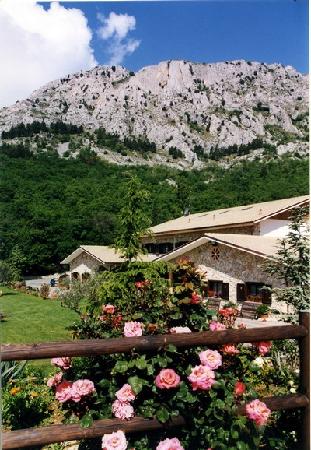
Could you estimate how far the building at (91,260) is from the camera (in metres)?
33.7

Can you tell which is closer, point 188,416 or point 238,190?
point 188,416

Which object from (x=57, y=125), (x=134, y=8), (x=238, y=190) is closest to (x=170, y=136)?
(x=57, y=125)

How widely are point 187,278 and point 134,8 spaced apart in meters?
2.43

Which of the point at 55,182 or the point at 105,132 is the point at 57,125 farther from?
the point at 55,182

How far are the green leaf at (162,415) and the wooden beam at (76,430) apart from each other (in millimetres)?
67

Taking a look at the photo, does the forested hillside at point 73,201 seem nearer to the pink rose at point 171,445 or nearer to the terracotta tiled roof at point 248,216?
the terracotta tiled roof at point 248,216

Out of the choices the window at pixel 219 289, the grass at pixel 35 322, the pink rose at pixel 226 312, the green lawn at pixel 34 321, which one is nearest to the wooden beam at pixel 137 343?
the pink rose at pixel 226 312

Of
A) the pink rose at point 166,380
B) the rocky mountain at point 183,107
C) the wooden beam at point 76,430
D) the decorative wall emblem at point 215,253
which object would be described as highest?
the rocky mountain at point 183,107

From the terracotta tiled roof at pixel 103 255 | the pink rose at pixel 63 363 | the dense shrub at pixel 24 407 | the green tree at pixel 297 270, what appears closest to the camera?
the pink rose at pixel 63 363

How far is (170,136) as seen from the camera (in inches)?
4845

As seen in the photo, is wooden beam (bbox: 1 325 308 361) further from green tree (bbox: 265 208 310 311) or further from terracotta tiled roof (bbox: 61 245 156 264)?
terracotta tiled roof (bbox: 61 245 156 264)

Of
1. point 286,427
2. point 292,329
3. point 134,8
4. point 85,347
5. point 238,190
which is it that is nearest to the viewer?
point 85,347

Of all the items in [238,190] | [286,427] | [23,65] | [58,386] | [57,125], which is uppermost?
[57,125]

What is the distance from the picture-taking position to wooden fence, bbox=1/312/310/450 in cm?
276
